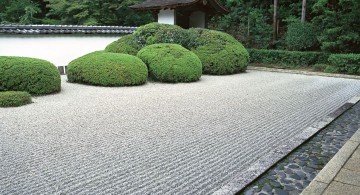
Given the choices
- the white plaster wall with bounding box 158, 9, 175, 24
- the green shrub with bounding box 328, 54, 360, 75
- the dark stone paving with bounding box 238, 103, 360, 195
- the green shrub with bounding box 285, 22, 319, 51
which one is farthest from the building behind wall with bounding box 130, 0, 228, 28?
the dark stone paving with bounding box 238, 103, 360, 195

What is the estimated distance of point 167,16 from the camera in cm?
1805

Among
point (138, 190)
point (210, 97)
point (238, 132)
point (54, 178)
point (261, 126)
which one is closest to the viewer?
point (138, 190)

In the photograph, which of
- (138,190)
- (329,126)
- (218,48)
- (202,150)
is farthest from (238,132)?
(218,48)

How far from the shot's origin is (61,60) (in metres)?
13.4

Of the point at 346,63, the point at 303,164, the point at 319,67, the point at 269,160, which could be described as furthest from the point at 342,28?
the point at 269,160

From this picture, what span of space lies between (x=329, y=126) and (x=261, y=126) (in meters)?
1.35

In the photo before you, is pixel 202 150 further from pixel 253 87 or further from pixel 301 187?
pixel 253 87

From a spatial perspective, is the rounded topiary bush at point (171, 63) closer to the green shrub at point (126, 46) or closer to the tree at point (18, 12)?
the green shrub at point (126, 46)

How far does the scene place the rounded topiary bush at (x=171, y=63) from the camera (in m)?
10.7

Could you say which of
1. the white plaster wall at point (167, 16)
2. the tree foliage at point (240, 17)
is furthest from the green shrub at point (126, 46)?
the tree foliage at point (240, 17)

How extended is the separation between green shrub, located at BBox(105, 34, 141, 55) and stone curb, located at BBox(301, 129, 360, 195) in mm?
9584

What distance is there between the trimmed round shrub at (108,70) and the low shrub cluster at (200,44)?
2543 mm

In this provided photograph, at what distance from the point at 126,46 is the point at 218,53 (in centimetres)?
395

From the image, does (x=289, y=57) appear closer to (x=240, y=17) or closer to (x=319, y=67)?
(x=319, y=67)
